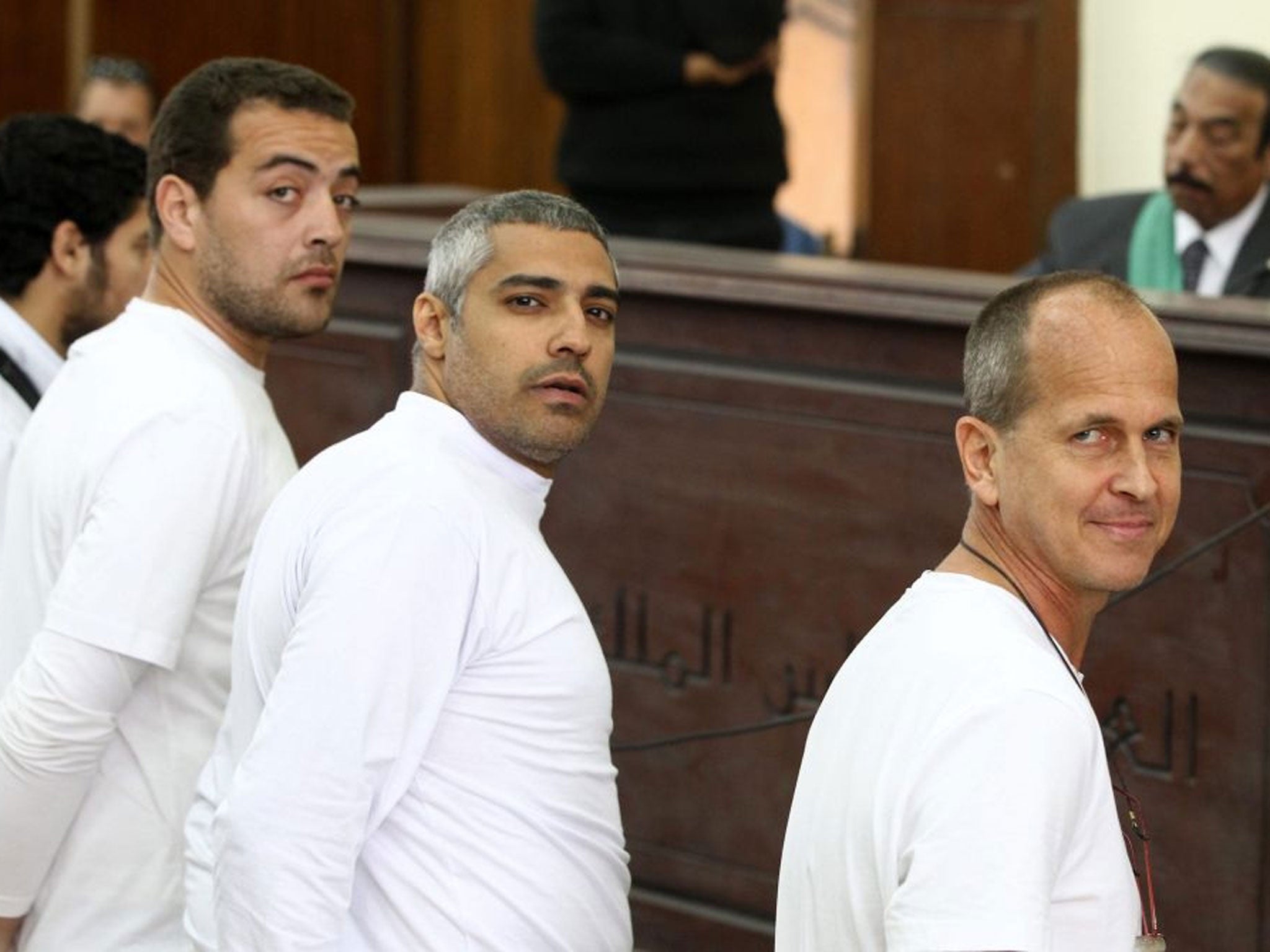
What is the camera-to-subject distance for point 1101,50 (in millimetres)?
6695

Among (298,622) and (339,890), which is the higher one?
(298,622)

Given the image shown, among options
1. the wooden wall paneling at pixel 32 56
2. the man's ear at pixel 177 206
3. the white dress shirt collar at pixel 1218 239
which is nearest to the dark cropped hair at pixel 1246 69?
the white dress shirt collar at pixel 1218 239

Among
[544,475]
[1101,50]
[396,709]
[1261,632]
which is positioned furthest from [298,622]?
[1101,50]

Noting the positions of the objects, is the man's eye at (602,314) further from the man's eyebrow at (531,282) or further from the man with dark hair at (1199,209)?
the man with dark hair at (1199,209)

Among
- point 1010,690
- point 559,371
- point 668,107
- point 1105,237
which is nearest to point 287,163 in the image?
point 559,371

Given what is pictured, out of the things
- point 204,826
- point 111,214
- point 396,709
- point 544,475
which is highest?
point 111,214

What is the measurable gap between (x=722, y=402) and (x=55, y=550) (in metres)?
1.42

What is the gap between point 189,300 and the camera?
8.88 ft

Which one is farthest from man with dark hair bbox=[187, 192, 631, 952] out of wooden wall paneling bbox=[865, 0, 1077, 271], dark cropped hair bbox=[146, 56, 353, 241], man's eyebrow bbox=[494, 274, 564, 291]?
wooden wall paneling bbox=[865, 0, 1077, 271]

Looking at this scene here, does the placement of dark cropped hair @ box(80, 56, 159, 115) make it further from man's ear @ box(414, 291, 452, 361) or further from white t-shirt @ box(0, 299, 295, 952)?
man's ear @ box(414, 291, 452, 361)

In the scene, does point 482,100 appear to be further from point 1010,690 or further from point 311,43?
point 1010,690

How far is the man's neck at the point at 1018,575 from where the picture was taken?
6.21 ft

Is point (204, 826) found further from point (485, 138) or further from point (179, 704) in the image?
point (485, 138)

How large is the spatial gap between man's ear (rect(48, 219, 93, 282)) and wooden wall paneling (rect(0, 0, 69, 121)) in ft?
14.4
